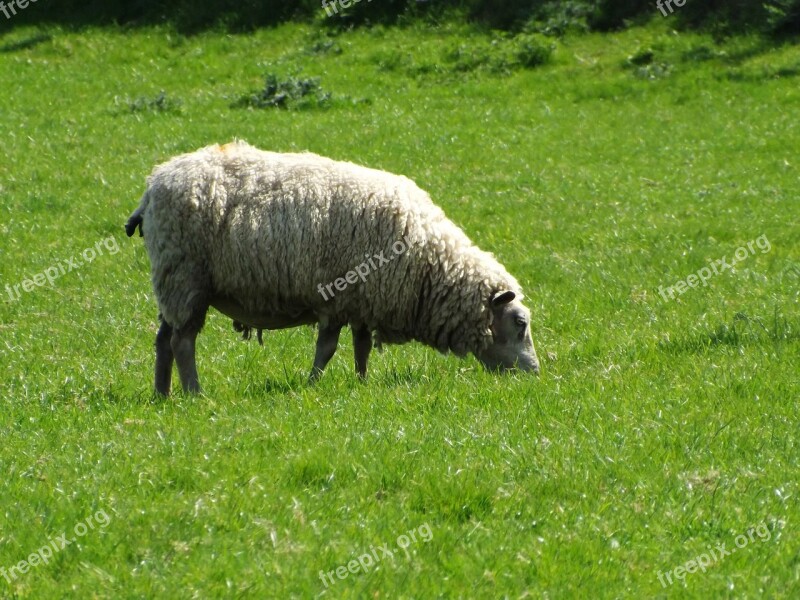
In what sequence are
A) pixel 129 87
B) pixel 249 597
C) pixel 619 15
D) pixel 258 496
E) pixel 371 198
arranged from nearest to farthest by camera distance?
pixel 249 597, pixel 258 496, pixel 371 198, pixel 129 87, pixel 619 15

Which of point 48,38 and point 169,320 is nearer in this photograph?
point 169,320

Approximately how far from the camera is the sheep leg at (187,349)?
30.0ft

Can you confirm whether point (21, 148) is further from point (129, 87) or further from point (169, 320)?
point (169, 320)

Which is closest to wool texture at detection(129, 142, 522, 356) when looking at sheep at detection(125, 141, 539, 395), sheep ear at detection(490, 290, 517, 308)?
sheep at detection(125, 141, 539, 395)

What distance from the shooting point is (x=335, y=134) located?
2069 centimetres

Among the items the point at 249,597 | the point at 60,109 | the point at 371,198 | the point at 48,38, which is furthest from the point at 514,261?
the point at 48,38

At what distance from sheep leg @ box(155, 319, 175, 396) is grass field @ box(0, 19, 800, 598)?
0.96 feet

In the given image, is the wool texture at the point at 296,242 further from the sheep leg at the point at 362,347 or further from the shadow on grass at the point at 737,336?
the shadow on grass at the point at 737,336

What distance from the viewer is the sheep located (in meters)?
8.93

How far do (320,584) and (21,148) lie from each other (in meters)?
16.5

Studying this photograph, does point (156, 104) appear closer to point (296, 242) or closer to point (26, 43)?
point (26, 43)

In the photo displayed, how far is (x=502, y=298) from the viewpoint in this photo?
9.27m

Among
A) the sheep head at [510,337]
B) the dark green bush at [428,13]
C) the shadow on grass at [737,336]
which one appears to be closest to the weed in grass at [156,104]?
the dark green bush at [428,13]

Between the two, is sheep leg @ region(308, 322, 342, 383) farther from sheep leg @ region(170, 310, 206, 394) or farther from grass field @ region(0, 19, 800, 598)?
sheep leg @ region(170, 310, 206, 394)
